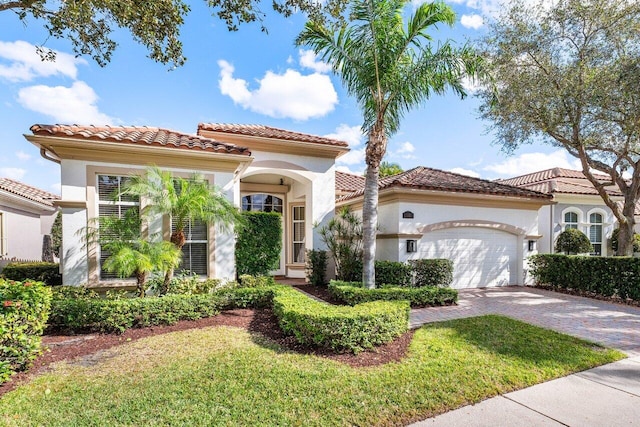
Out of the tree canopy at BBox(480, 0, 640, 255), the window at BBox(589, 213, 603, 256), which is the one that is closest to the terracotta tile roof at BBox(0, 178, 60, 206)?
the tree canopy at BBox(480, 0, 640, 255)

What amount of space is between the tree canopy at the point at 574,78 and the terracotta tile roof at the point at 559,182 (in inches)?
146

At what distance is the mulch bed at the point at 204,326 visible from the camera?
5.14 metres

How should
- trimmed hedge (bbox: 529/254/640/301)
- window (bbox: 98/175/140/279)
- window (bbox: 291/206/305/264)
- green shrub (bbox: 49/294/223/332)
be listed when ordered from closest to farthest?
green shrub (bbox: 49/294/223/332) < window (bbox: 98/175/140/279) < trimmed hedge (bbox: 529/254/640/301) < window (bbox: 291/206/305/264)

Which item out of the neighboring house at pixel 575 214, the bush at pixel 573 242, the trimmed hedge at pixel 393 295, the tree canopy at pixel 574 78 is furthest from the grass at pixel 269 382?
the neighboring house at pixel 575 214

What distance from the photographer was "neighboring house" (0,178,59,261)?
1456 centimetres

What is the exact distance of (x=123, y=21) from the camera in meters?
7.44

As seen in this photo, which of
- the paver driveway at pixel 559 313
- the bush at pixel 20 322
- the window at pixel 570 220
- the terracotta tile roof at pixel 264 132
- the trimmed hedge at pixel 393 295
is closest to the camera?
the bush at pixel 20 322

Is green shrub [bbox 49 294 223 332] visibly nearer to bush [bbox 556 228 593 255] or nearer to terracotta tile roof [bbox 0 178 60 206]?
terracotta tile roof [bbox 0 178 60 206]

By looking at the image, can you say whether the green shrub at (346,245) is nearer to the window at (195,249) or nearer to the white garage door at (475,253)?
the white garage door at (475,253)

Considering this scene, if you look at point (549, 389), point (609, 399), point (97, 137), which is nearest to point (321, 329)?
point (549, 389)

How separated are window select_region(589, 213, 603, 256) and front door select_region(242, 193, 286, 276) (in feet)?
53.3

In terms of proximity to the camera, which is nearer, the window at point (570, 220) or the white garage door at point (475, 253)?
the white garage door at point (475, 253)

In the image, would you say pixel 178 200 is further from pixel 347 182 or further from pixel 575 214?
pixel 575 214

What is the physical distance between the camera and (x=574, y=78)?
34.6 ft
